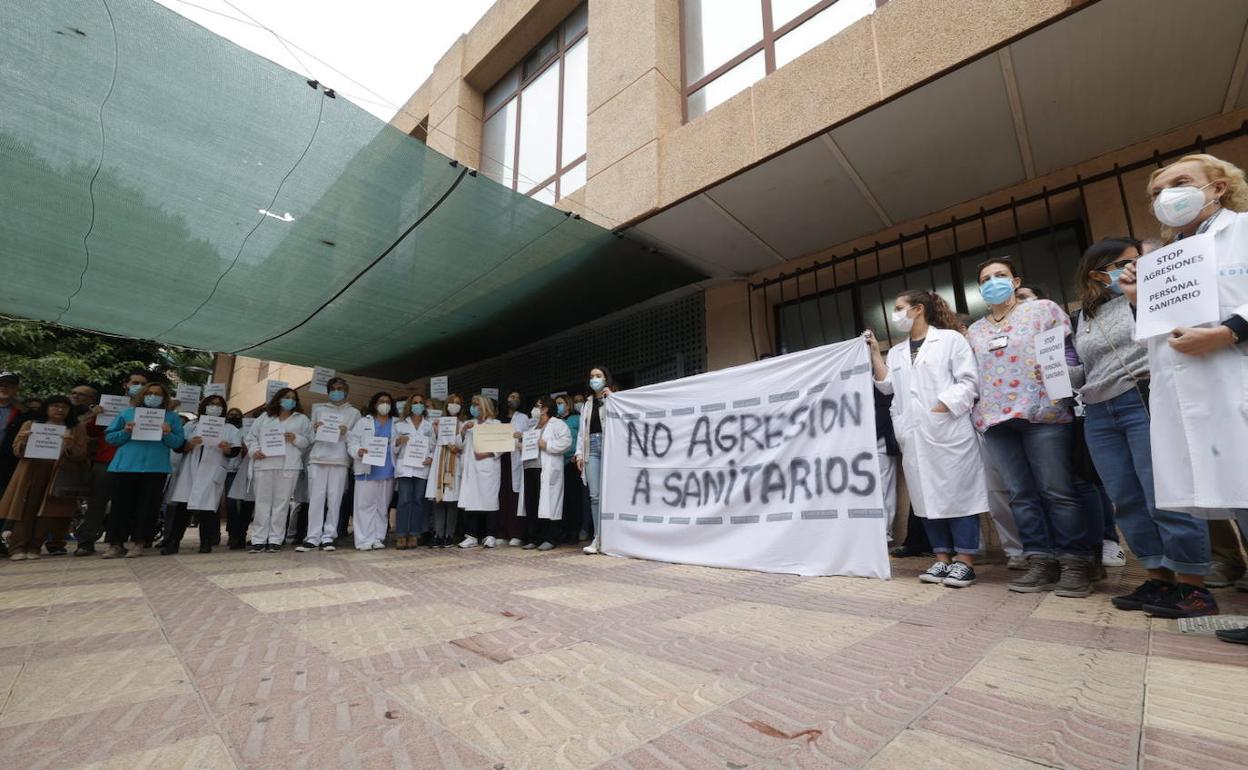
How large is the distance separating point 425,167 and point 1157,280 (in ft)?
15.8

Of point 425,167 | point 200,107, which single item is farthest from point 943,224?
point 200,107

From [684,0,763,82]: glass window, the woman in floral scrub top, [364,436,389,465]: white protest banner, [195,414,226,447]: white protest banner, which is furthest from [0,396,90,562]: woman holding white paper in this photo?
the woman in floral scrub top

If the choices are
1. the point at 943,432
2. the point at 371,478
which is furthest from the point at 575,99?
the point at 943,432

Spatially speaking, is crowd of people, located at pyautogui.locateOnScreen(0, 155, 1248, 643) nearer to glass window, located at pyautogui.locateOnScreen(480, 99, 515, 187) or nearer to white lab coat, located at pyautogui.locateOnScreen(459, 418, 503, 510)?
white lab coat, located at pyautogui.locateOnScreen(459, 418, 503, 510)

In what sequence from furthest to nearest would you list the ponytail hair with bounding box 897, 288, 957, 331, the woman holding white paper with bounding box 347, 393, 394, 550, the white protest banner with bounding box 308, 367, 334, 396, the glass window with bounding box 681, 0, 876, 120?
1. the white protest banner with bounding box 308, 367, 334, 396
2. the woman holding white paper with bounding box 347, 393, 394, 550
3. the glass window with bounding box 681, 0, 876, 120
4. the ponytail hair with bounding box 897, 288, 957, 331

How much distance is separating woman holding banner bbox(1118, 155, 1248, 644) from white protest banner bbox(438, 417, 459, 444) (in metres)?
5.97

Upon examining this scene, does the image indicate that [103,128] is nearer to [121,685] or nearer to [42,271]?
[42,271]

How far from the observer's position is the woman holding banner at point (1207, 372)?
6.05 feet

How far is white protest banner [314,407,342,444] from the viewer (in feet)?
19.9

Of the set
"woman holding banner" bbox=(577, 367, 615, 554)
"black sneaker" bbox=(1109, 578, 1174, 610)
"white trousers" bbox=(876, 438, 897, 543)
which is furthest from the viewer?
"woman holding banner" bbox=(577, 367, 615, 554)

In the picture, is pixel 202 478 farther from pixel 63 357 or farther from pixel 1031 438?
pixel 63 357

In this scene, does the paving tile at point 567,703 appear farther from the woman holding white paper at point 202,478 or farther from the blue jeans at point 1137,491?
the woman holding white paper at point 202,478

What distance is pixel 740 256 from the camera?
6488 millimetres

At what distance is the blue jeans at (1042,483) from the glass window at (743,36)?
418 cm
